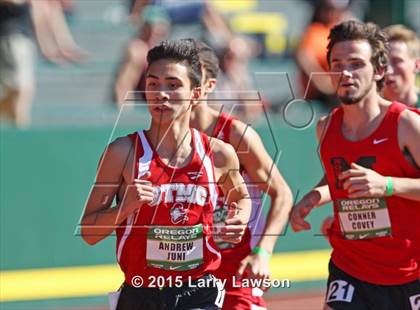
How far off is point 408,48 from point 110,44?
593cm

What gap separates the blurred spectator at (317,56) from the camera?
1104cm

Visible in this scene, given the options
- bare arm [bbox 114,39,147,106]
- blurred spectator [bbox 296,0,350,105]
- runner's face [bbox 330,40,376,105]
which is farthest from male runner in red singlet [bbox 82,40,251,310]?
blurred spectator [bbox 296,0,350,105]

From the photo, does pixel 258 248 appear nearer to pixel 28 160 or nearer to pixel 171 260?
pixel 171 260

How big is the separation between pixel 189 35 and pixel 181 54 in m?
6.84

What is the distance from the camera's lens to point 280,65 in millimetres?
12797

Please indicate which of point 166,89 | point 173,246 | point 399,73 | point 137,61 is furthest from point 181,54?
point 137,61

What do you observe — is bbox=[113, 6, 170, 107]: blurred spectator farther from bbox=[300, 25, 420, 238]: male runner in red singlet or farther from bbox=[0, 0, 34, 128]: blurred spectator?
bbox=[300, 25, 420, 238]: male runner in red singlet

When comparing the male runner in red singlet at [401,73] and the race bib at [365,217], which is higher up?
the male runner in red singlet at [401,73]

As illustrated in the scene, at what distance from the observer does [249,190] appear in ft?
18.5

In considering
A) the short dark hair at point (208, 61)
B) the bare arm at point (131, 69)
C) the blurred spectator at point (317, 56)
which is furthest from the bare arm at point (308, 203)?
the blurred spectator at point (317, 56)

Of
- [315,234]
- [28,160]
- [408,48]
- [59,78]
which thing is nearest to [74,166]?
[28,160]

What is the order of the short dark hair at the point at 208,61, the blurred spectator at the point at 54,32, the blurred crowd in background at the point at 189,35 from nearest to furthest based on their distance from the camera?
the short dark hair at the point at 208,61
the blurred crowd in background at the point at 189,35
the blurred spectator at the point at 54,32

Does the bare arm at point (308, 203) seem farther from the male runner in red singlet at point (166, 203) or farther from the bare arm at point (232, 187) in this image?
the male runner in red singlet at point (166, 203)

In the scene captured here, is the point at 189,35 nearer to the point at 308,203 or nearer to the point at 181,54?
the point at 308,203
